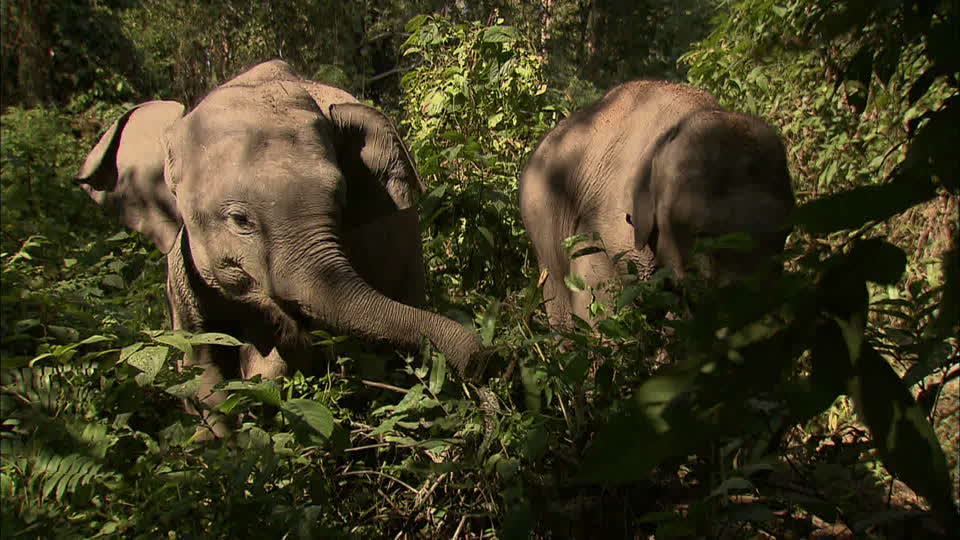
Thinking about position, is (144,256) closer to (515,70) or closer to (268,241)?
(268,241)

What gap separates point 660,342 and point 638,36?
17931mm

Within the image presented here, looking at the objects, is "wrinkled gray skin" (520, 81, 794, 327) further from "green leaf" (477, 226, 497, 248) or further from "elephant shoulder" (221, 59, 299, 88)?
"elephant shoulder" (221, 59, 299, 88)

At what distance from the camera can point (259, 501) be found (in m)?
2.21

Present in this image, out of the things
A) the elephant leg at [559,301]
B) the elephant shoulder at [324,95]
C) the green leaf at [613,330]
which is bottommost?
the elephant leg at [559,301]

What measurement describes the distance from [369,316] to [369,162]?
1.00 m

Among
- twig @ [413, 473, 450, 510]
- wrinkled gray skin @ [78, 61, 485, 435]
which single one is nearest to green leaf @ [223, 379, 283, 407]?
wrinkled gray skin @ [78, 61, 485, 435]

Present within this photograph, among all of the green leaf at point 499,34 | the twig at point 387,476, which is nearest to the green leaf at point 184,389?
the twig at point 387,476

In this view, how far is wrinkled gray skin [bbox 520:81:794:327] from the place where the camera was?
3.85 meters

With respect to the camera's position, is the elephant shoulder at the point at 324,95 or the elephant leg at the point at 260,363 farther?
the elephant shoulder at the point at 324,95

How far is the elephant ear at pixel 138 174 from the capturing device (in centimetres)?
388

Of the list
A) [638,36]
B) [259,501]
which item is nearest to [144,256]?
[259,501]

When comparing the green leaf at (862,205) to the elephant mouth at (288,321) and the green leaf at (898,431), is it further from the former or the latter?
the elephant mouth at (288,321)

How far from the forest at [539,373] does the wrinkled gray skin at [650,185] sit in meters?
0.28

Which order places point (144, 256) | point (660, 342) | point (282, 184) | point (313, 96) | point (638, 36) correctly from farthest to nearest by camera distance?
point (638, 36) < point (144, 256) < point (313, 96) < point (282, 184) < point (660, 342)
